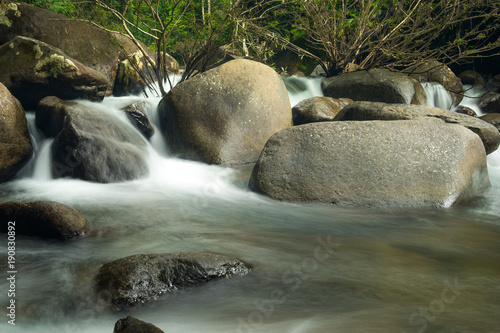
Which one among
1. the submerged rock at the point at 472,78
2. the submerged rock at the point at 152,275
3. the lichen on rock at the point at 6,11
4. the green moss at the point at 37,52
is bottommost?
the submerged rock at the point at 152,275

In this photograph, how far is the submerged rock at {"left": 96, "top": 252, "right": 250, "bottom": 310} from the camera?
94.1 inches

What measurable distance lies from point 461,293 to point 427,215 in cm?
193

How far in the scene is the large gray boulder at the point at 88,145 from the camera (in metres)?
5.21

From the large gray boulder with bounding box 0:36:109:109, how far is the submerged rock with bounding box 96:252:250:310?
4337 millimetres

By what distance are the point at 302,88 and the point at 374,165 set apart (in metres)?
5.97

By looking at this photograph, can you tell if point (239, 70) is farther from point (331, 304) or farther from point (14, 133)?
point (331, 304)

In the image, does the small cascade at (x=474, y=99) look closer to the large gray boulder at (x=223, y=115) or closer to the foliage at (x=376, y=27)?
the foliage at (x=376, y=27)

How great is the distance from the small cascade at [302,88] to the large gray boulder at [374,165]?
4992 mm

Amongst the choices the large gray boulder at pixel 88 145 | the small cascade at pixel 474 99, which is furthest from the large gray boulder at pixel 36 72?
the small cascade at pixel 474 99

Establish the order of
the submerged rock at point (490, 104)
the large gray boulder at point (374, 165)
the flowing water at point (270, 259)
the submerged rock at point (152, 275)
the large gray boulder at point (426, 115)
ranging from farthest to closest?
the submerged rock at point (490, 104)
the large gray boulder at point (426, 115)
the large gray boulder at point (374, 165)
the submerged rock at point (152, 275)
the flowing water at point (270, 259)

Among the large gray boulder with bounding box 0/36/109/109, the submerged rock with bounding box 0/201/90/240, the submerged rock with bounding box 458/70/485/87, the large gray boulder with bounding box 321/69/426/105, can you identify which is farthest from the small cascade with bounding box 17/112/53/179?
the submerged rock with bounding box 458/70/485/87

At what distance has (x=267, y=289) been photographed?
8.55 ft

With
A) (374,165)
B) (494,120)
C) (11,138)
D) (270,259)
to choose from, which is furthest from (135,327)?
(494,120)

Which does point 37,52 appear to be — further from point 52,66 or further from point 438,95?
point 438,95
